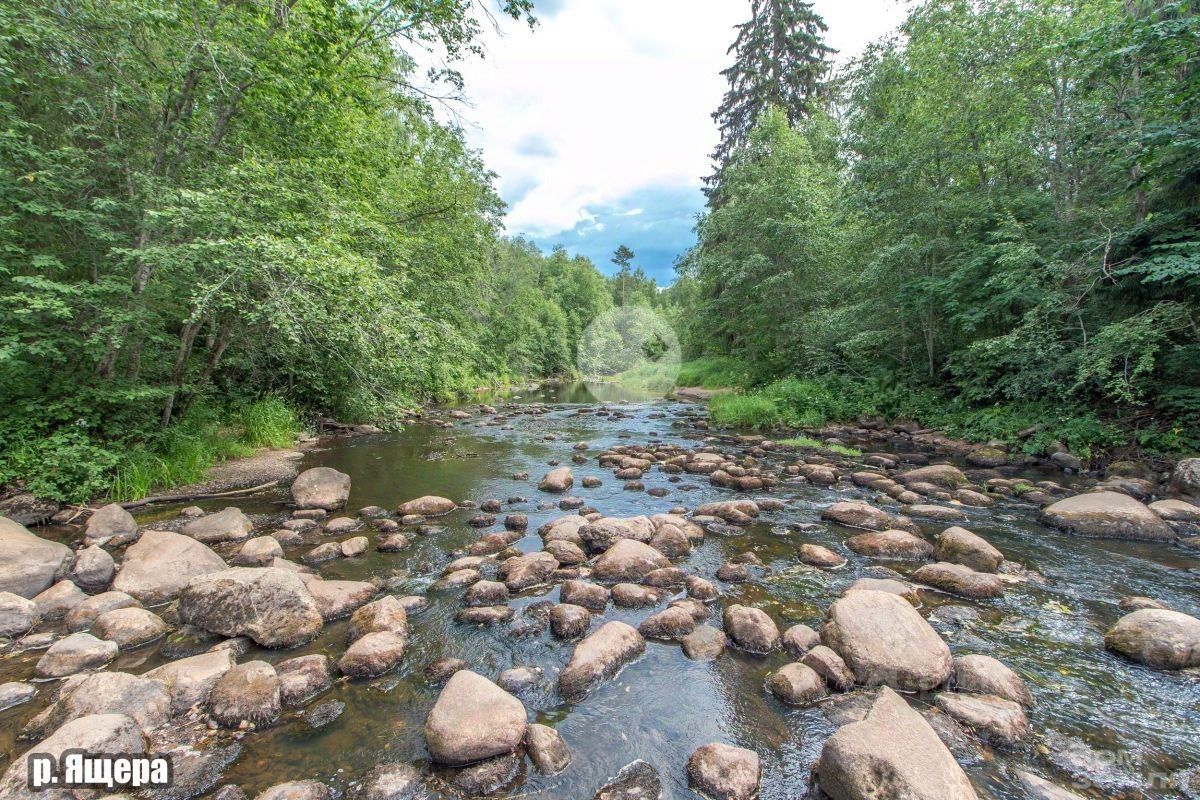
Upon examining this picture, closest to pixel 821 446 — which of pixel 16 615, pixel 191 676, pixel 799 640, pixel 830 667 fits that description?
pixel 799 640

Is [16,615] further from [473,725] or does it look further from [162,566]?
[473,725]

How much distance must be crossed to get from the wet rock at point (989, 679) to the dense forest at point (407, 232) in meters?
7.96

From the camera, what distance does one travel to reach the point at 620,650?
167 inches

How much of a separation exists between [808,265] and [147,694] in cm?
2120

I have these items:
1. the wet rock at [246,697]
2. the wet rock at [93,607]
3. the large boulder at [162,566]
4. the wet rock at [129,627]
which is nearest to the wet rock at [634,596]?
the wet rock at [246,697]

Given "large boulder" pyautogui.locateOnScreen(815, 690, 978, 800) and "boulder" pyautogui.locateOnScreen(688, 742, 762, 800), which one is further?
"boulder" pyautogui.locateOnScreen(688, 742, 762, 800)

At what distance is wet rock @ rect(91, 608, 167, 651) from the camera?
169 inches

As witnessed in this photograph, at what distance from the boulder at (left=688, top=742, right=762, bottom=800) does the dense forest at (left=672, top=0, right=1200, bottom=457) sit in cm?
1046

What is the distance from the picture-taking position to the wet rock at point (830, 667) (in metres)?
3.84

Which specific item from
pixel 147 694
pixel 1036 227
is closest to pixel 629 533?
pixel 147 694

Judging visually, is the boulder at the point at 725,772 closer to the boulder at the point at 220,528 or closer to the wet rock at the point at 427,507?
the wet rock at the point at 427,507

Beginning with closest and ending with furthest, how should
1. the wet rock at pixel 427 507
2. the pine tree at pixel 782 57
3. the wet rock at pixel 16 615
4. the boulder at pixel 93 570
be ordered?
the wet rock at pixel 16 615, the boulder at pixel 93 570, the wet rock at pixel 427 507, the pine tree at pixel 782 57

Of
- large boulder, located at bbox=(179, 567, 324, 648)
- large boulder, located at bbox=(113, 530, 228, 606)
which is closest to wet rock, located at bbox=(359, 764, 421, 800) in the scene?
large boulder, located at bbox=(179, 567, 324, 648)

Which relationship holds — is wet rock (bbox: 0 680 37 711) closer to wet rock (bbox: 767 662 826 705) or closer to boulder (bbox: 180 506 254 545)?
boulder (bbox: 180 506 254 545)
